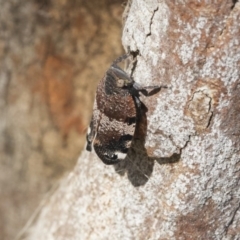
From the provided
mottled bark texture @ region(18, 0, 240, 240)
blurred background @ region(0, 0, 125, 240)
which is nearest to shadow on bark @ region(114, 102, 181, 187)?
mottled bark texture @ region(18, 0, 240, 240)

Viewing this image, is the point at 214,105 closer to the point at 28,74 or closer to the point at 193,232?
the point at 193,232

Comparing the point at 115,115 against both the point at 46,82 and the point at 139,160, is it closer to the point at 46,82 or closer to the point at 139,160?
the point at 139,160

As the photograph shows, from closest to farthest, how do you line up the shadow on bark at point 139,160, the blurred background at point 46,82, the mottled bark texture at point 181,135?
1. the mottled bark texture at point 181,135
2. the shadow on bark at point 139,160
3. the blurred background at point 46,82

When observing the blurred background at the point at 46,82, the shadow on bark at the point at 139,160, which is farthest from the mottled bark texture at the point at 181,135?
the blurred background at the point at 46,82

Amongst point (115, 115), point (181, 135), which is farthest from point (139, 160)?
point (181, 135)

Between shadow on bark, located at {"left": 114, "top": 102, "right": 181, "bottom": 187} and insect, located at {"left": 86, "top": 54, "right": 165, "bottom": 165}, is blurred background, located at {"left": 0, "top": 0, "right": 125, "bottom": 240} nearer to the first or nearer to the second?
insect, located at {"left": 86, "top": 54, "right": 165, "bottom": 165}

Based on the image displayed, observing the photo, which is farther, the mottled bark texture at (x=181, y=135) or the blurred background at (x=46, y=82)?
the blurred background at (x=46, y=82)

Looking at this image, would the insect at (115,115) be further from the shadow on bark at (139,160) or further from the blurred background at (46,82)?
the blurred background at (46,82)
